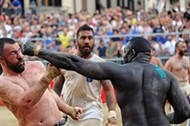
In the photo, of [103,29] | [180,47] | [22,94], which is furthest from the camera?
[103,29]

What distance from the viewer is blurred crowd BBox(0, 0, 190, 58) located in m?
17.8

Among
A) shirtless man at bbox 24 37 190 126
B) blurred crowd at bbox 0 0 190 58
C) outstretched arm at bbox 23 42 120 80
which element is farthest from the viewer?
blurred crowd at bbox 0 0 190 58

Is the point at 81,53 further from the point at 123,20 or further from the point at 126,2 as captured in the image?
the point at 126,2

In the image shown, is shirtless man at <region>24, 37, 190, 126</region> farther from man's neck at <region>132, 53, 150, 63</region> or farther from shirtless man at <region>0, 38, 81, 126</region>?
shirtless man at <region>0, 38, 81, 126</region>

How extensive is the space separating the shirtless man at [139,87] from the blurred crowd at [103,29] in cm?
1125

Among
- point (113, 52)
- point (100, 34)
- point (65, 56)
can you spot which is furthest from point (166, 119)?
point (100, 34)

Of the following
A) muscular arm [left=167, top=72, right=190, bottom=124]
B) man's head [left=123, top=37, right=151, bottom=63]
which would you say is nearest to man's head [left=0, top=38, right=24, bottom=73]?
man's head [left=123, top=37, right=151, bottom=63]

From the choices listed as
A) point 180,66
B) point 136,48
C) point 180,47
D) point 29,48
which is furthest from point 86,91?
point 180,66

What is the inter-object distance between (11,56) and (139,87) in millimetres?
1548

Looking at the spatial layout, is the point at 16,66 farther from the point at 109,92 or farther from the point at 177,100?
the point at 177,100

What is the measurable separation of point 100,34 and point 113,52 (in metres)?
1.32

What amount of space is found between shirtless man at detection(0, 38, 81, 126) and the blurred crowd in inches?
403

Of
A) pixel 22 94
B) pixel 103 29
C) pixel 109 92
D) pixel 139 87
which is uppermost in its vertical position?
pixel 139 87

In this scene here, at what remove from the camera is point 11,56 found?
230 inches
